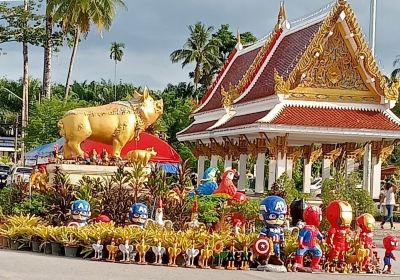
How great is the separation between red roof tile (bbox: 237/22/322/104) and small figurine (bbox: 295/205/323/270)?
1228 centimetres

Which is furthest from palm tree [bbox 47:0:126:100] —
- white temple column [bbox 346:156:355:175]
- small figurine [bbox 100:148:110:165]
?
small figurine [bbox 100:148:110:165]

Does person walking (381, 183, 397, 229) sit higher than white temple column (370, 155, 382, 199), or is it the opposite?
white temple column (370, 155, 382, 199)

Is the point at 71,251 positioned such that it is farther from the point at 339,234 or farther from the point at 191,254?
the point at 339,234

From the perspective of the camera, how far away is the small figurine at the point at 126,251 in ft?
38.8

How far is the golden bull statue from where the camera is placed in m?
17.8

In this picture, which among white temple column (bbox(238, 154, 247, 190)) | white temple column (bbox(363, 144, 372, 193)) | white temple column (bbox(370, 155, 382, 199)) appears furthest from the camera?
white temple column (bbox(238, 154, 247, 190))

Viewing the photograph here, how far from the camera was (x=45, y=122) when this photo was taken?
38312 millimetres

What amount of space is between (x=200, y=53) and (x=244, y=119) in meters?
37.3

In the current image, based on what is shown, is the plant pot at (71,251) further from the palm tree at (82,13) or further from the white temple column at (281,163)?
the palm tree at (82,13)

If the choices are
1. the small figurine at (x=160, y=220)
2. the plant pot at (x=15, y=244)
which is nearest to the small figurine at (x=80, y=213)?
the plant pot at (x=15, y=244)

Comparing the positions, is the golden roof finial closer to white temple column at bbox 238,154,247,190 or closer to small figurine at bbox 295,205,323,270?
white temple column at bbox 238,154,247,190

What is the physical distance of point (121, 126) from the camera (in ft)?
59.1

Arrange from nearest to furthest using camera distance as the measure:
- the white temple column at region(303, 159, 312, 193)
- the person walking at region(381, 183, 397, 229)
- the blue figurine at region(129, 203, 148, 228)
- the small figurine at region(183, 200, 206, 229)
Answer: the blue figurine at region(129, 203, 148, 228) → the small figurine at region(183, 200, 206, 229) → the person walking at region(381, 183, 397, 229) → the white temple column at region(303, 159, 312, 193)

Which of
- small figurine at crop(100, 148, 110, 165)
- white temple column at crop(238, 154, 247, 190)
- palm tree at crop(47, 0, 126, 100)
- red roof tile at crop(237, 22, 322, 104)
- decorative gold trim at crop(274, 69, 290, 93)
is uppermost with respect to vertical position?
palm tree at crop(47, 0, 126, 100)
